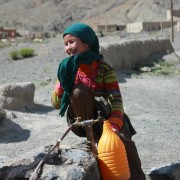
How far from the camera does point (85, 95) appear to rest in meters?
3.24

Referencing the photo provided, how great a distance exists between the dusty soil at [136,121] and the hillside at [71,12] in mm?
66602

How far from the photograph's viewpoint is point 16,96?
26.2 feet

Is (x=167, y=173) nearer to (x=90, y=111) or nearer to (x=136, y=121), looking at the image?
(x=90, y=111)

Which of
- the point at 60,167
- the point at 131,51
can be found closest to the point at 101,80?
the point at 60,167

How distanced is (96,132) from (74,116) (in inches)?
7.1

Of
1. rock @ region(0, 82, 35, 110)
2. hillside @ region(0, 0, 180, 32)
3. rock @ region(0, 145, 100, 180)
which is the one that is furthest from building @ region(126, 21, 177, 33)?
rock @ region(0, 145, 100, 180)

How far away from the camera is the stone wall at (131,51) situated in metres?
12.5

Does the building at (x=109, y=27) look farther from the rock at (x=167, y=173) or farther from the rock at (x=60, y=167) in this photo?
the rock at (x=60, y=167)

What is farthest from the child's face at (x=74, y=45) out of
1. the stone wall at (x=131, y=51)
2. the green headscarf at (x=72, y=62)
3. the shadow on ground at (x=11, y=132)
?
the stone wall at (x=131, y=51)

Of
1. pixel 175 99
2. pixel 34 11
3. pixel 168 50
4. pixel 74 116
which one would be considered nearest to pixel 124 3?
pixel 34 11

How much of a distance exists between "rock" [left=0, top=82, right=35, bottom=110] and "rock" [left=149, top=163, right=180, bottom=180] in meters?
4.36

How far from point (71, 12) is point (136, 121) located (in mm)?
79845

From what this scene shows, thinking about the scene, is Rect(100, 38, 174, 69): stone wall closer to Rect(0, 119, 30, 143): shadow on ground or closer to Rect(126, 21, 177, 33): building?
Rect(0, 119, 30, 143): shadow on ground

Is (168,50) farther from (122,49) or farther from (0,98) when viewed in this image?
(0,98)
